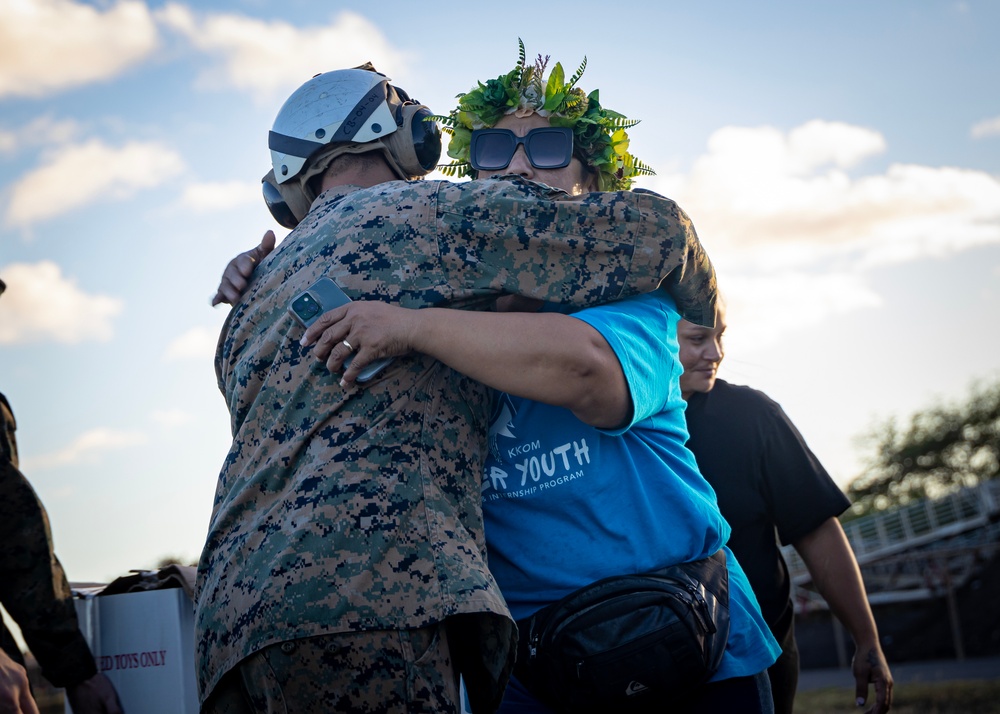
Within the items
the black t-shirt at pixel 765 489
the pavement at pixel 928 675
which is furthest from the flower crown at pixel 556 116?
the pavement at pixel 928 675

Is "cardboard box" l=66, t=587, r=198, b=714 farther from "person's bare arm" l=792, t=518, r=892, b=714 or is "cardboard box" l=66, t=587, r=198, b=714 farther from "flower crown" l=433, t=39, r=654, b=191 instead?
"person's bare arm" l=792, t=518, r=892, b=714

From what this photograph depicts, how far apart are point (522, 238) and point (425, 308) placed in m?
0.30

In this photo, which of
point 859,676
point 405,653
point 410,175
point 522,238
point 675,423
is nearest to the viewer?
point 405,653

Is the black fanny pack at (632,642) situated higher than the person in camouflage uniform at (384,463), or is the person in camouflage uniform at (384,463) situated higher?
the person in camouflage uniform at (384,463)

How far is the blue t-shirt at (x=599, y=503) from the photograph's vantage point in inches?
98.6

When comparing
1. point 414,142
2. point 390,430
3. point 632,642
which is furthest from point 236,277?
point 632,642

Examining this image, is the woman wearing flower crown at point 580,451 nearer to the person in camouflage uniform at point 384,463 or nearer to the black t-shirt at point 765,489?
the person in camouflage uniform at point 384,463

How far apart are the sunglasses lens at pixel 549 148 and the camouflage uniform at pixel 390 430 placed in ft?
3.49

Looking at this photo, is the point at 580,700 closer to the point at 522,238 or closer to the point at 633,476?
the point at 633,476

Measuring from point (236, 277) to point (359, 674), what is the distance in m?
1.33

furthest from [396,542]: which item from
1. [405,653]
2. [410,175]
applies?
[410,175]

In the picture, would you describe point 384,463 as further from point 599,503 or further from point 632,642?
point 632,642

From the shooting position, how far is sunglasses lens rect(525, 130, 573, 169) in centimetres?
346

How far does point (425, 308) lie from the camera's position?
231 cm
